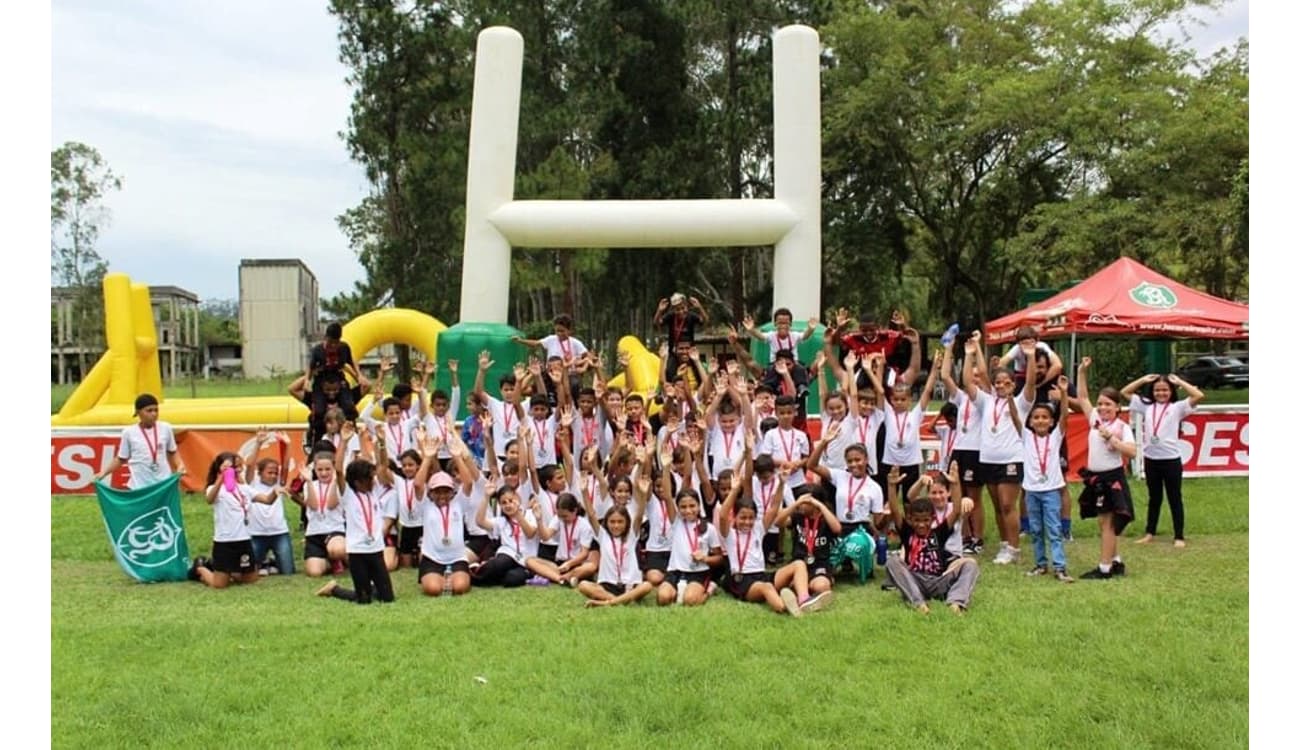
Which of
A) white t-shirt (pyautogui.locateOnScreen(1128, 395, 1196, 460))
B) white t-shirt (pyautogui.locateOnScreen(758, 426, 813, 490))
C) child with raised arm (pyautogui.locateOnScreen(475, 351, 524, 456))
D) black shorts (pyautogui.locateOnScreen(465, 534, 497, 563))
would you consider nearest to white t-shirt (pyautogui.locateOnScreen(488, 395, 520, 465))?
child with raised arm (pyautogui.locateOnScreen(475, 351, 524, 456))

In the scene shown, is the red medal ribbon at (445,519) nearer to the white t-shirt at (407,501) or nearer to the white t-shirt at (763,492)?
the white t-shirt at (407,501)

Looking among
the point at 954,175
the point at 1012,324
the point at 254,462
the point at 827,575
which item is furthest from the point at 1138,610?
the point at 954,175

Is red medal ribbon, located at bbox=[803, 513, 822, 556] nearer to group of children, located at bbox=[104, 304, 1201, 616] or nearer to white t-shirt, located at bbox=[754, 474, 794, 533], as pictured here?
group of children, located at bbox=[104, 304, 1201, 616]

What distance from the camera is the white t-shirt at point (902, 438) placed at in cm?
798

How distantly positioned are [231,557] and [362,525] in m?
1.41

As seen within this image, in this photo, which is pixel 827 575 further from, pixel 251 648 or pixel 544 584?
pixel 251 648

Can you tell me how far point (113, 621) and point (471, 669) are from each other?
107 inches

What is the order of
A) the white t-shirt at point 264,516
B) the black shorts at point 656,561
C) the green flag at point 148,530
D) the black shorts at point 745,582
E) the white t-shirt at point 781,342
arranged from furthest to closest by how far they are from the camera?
the white t-shirt at point 781,342, the white t-shirt at point 264,516, the green flag at point 148,530, the black shorts at point 656,561, the black shorts at point 745,582

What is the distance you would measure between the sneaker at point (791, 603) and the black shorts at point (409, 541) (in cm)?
322

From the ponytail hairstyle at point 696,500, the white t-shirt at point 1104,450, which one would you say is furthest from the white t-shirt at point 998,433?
the ponytail hairstyle at point 696,500

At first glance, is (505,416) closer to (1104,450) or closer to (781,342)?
(781,342)

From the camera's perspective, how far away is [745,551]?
676 cm

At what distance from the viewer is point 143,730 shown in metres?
4.49

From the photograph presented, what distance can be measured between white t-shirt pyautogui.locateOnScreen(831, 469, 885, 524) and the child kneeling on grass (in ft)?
1.72
